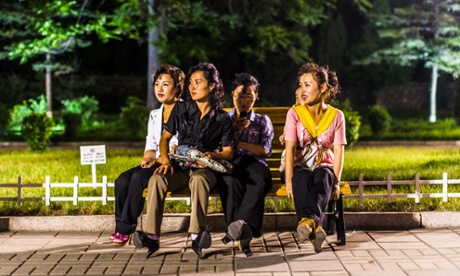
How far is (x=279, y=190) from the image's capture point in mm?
8055

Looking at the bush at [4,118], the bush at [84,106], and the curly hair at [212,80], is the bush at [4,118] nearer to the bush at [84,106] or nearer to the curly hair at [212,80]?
the bush at [84,106]

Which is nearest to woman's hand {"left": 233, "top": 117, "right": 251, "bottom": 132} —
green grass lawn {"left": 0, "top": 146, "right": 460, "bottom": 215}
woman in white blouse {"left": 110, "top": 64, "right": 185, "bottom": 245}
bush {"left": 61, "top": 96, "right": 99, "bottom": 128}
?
woman in white blouse {"left": 110, "top": 64, "right": 185, "bottom": 245}

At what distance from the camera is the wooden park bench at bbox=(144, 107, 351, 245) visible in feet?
26.1

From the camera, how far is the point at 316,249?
758 cm

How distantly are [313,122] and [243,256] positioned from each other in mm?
1427

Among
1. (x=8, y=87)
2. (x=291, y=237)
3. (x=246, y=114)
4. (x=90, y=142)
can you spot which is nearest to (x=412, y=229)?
(x=291, y=237)

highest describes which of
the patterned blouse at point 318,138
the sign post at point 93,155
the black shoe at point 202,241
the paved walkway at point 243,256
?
the patterned blouse at point 318,138

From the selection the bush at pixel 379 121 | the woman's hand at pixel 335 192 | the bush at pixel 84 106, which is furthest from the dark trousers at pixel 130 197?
the bush at pixel 84 106

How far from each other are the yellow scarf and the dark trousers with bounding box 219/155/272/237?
0.57 metres

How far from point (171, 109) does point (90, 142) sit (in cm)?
1594

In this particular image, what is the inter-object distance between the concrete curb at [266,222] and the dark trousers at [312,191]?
1141mm

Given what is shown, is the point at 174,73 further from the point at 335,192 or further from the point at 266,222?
the point at 335,192

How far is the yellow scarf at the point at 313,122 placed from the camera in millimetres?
7980

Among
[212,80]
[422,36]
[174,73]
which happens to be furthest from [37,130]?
[422,36]
